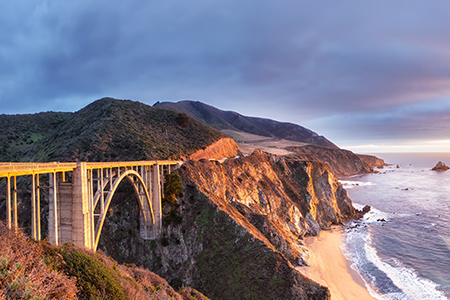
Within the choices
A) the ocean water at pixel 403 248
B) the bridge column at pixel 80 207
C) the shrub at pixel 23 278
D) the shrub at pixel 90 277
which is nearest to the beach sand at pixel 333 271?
the ocean water at pixel 403 248

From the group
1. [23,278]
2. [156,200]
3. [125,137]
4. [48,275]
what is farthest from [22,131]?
[23,278]

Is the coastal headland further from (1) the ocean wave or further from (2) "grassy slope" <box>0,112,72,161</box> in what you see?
(1) the ocean wave

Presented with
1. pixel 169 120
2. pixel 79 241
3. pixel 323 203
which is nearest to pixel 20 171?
pixel 79 241

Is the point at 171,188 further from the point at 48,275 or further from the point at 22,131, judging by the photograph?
the point at 22,131

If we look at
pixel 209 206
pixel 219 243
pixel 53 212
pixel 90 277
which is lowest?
pixel 219 243

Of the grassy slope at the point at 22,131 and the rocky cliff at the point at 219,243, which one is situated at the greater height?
the grassy slope at the point at 22,131

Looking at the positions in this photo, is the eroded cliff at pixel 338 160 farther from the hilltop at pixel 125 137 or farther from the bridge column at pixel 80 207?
the bridge column at pixel 80 207
